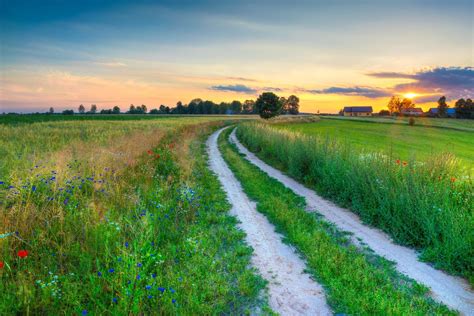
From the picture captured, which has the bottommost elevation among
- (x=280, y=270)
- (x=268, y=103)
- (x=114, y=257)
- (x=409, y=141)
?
(x=280, y=270)

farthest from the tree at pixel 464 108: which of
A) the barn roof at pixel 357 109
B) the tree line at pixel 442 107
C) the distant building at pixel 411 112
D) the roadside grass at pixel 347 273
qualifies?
the roadside grass at pixel 347 273

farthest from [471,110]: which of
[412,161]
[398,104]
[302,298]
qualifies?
[302,298]

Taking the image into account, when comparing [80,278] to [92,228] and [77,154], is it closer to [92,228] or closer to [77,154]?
[92,228]

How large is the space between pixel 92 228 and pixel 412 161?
886 centimetres

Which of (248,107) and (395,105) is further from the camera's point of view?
(248,107)

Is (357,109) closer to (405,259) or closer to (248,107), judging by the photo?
(248,107)

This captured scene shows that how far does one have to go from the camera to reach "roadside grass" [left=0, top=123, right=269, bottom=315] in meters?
3.75

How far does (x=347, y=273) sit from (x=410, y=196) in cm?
324

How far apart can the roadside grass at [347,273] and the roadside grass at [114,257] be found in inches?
46.5

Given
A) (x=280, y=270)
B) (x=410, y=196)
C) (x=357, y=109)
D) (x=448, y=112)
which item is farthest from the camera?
(x=357, y=109)

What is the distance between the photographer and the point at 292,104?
146375 mm

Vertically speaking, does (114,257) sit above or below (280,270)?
above

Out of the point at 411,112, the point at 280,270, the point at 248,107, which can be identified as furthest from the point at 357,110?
the point at 280,270

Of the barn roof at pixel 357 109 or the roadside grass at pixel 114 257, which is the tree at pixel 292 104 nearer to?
the barn roof at pixel 357 109
